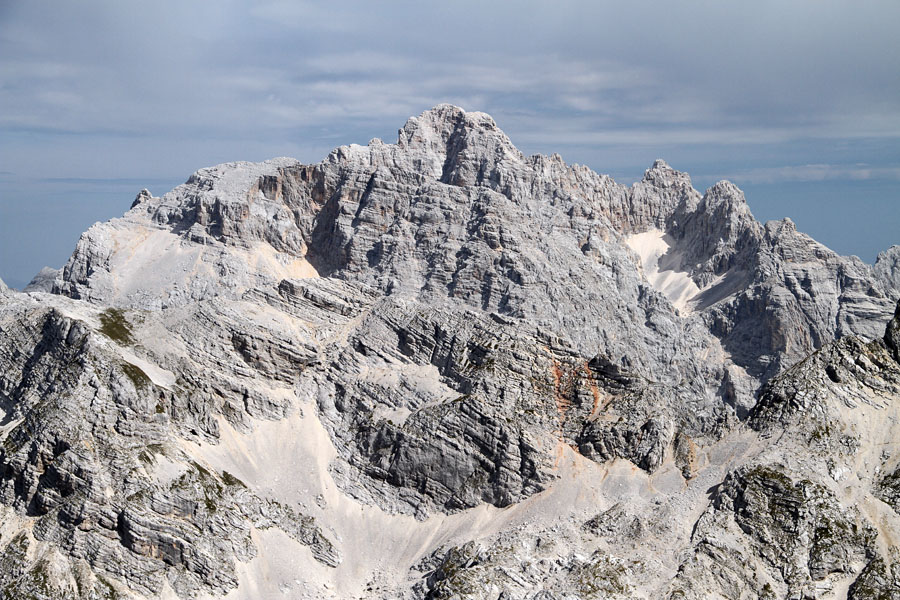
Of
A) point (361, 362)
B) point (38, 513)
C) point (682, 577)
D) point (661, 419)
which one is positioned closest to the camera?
point (682, 577)

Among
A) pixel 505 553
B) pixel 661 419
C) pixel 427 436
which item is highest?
pixel 661 419

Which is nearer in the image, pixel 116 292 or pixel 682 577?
pixel 682 577

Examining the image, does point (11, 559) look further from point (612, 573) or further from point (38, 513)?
point (612, 573)

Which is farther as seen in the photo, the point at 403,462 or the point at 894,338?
the point at 403,462

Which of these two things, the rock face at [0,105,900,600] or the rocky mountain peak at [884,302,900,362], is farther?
the rocky mountain peak at [884,302,900,362]

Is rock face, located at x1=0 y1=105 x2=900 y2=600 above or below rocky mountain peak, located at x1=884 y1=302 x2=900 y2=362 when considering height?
below

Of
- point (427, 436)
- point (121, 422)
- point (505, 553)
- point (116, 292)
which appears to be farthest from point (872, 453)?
point (116, 292)

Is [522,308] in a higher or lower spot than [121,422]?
higher

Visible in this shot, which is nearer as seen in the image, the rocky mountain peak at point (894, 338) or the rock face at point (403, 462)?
the rock face at point (403, 462)

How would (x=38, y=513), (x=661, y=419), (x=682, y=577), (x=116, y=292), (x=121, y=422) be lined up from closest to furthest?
(x=682, y=577)
(x=38, y=513)
(x=121, y=422)
(x=661, y=419)
(x=116, y=292)

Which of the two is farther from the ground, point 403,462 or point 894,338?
point 894,338

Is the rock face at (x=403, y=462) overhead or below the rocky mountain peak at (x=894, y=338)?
below
